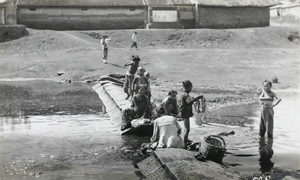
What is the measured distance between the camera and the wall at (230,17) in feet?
118

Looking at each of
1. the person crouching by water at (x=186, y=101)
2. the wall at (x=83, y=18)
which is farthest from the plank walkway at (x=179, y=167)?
the wall at (x=83, y=18)

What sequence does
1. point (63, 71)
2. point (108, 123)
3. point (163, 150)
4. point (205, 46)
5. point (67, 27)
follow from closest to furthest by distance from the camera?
point (163, 150) < point (108, 123) < point (63, 71) < point (205, 46) < point (67, 27)

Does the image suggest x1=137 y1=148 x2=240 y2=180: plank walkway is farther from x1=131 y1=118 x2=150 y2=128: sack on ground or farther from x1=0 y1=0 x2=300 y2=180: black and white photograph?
x1=131 y1=118 x2=150 y2=128: sack on ground

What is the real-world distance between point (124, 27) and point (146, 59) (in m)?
10.8

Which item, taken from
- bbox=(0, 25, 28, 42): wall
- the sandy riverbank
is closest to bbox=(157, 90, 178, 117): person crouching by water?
the sandy riverbank

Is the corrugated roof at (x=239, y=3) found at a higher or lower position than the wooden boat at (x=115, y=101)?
higher

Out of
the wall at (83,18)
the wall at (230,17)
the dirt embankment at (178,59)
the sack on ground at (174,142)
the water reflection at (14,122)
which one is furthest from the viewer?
the wall at (230,17)

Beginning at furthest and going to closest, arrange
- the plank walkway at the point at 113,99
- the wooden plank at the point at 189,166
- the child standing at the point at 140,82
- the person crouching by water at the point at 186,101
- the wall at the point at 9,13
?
the wall at the point at 9,13 < the plank walkway at the point at 113,99 < the child standing at the point at 140,82 < the person crouching by water at the point at 186,101 < the wooden plank at the point at 189,166

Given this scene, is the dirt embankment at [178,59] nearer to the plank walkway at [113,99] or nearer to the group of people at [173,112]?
the plank walkway at [113,99]

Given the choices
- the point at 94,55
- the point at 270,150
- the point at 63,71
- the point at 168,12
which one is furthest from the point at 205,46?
the point at 270,150

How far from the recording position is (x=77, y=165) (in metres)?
8.28

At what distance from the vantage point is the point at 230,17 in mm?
36344

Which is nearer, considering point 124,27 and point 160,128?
point 160,128

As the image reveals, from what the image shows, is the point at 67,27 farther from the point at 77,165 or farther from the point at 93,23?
the point at 77,165
